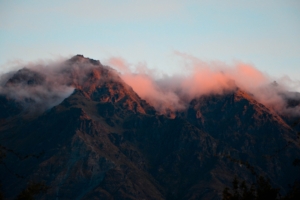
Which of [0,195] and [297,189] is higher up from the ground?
[0,195]

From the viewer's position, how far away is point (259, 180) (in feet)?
583

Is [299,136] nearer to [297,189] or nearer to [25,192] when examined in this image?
[297,189]

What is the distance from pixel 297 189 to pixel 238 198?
20149mm

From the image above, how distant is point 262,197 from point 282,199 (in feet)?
28.4

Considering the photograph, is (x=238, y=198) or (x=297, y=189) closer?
A: (x=297, y=189)

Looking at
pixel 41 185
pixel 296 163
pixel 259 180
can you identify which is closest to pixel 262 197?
pixel 259 180

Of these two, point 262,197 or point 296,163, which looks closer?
point 296,163

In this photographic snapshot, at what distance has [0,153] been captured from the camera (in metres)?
148

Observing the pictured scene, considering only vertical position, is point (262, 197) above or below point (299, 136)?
below

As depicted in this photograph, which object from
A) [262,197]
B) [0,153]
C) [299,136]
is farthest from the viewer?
[262,197]

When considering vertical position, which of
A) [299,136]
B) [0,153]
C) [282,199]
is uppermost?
[0,153]

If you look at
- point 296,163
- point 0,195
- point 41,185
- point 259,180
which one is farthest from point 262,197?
point 0,195

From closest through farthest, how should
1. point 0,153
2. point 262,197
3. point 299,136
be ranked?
point 0,153, point 299,136, point 262,197

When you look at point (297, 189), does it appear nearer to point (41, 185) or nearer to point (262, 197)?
point (262, 197)
